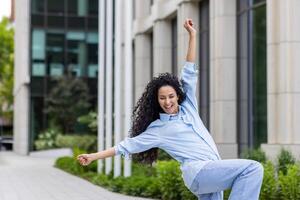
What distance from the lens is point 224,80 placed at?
18531mm

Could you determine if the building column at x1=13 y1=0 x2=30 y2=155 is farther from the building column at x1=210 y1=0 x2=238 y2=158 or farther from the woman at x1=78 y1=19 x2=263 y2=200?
the woman at x1=78 y1=19 x2=263 y2=200

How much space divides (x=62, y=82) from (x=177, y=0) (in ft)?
61.7

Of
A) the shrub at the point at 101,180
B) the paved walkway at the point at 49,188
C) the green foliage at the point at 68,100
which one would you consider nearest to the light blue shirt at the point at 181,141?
the paved walkway at the point at 49,188

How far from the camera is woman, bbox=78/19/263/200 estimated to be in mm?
3990

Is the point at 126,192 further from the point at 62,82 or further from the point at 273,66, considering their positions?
the point at 62,82

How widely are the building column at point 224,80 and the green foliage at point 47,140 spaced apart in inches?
891

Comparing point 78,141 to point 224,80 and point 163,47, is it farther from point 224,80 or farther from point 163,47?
point 224,80

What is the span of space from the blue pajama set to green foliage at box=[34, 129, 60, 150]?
35966 millimetres

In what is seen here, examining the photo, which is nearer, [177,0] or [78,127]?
[177,0]

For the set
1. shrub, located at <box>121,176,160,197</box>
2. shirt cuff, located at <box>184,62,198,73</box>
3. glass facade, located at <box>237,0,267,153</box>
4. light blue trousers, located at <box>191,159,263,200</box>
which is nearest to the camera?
light blue trousers, located at <box>191,159,263,200</box>

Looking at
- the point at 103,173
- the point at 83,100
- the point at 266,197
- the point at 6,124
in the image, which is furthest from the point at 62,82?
the point at 6,124

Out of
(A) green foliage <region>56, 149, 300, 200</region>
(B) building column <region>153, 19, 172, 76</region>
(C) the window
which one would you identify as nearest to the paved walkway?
(A) green foliage <region>56, 149, 300, 200</region>

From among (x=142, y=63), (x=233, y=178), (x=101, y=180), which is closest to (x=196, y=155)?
(x=233, y=178)

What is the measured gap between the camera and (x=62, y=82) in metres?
39.8
